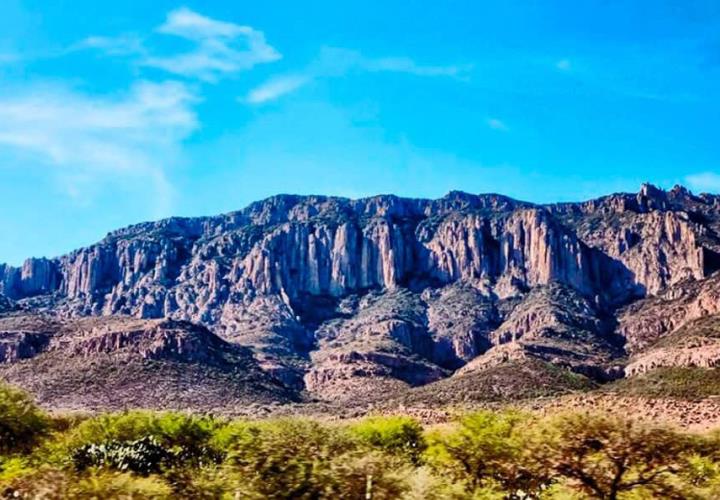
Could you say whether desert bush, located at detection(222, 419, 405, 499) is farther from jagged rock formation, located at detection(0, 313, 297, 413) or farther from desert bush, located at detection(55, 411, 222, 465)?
jagged rock formation, located at detection(0, 313, 297, 413)

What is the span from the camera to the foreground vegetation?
19.6 metres

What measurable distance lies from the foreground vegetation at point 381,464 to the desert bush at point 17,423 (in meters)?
0.06

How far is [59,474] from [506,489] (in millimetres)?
20242

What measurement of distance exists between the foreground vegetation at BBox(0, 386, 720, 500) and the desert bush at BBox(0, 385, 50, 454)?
0.06 metres

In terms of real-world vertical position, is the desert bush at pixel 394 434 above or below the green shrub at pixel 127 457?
below

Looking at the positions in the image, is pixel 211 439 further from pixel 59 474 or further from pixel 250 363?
pixel 250 363

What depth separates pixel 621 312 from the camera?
18812 centimetres

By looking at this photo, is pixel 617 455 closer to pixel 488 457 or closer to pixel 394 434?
pixel 488 457

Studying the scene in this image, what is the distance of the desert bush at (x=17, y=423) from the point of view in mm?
39406

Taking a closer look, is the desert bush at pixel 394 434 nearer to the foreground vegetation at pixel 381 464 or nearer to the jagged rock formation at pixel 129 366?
the foreground vegetation at pixel 381 464

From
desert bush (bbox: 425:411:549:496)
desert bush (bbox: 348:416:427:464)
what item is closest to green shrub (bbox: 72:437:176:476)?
desert bush (bbox: 425:411:549:496)

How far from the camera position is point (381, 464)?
21109mm

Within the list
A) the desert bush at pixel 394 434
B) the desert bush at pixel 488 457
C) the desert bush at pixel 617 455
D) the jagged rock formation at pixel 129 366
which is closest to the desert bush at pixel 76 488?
the desert bush at pixel 488 457

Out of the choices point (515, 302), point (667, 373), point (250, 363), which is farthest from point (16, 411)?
point (515, 302)
